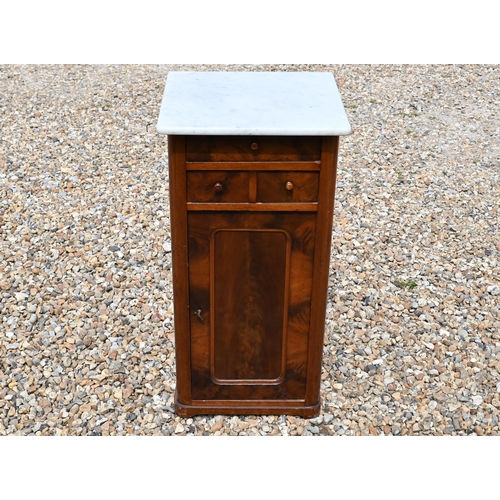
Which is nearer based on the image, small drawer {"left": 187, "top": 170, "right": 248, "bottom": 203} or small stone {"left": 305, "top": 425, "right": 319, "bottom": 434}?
small drawer {"left": 187, "top": 170, "right": 248, "bottom": 203}

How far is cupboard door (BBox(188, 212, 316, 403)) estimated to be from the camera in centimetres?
299

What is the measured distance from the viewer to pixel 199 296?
3148mm

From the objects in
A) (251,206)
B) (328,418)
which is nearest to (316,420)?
(328,418)

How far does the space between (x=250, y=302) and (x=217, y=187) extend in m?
0.57

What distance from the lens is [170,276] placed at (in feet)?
14.6

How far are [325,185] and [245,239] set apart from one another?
399mm

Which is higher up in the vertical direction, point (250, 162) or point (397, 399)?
point (250, 162)

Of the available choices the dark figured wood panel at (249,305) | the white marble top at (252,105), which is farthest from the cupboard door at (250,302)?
the white marble top at (252,105)

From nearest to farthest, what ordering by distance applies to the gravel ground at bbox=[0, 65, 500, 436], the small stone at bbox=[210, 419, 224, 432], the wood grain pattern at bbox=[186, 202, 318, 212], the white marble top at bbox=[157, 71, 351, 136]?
1. the white marble top at bbox=[157, 71, 351, 136]
2. the wood grain pattern at bbox=[186, 202, 318, 212]
3. the small stone at bbox=[210, 419, 224, 432]
4. the gravel ground at bbox=[0, 65, 500, 436]

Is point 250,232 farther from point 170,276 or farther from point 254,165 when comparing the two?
point 170,276

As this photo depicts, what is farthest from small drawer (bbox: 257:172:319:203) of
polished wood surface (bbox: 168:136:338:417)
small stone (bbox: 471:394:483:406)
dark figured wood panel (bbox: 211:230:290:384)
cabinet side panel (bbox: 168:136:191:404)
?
small stone (bbox: 471:394:483:406)

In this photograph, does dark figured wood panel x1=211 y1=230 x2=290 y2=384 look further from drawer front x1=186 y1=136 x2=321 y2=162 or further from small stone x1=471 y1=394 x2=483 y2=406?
small stone x1=471 y1=394 x2=483 y2=406

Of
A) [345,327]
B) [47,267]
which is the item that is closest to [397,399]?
[345,327]
